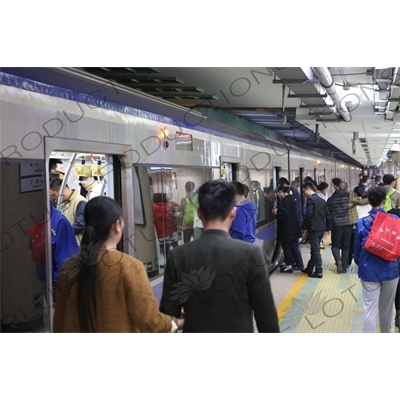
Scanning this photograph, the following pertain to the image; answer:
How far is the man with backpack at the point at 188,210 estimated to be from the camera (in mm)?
2716

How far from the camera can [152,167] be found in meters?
3.00

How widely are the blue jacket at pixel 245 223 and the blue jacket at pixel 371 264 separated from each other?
0.69 metres

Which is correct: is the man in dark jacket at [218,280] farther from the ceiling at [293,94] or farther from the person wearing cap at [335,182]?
the person wearing cap at [335,182]

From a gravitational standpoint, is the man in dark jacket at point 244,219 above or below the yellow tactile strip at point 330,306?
above

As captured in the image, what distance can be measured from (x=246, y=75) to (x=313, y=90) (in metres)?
0.70

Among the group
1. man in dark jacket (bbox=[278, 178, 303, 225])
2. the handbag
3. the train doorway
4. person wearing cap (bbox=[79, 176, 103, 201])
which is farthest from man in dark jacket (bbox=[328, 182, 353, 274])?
the train doorway

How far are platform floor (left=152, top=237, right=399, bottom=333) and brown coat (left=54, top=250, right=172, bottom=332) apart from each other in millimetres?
707

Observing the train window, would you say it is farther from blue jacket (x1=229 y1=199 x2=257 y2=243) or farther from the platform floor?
the platform floor

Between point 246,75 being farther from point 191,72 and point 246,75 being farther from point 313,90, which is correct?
point 313,90

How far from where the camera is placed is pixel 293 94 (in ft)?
11.4

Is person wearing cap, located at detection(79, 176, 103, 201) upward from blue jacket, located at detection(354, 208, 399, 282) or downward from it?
upward

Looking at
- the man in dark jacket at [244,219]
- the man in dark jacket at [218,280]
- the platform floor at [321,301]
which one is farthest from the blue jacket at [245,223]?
the man in dark jacket at [218,280]

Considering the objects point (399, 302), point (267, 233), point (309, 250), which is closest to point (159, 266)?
point (267, 233)

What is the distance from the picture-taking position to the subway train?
2.29 metres
